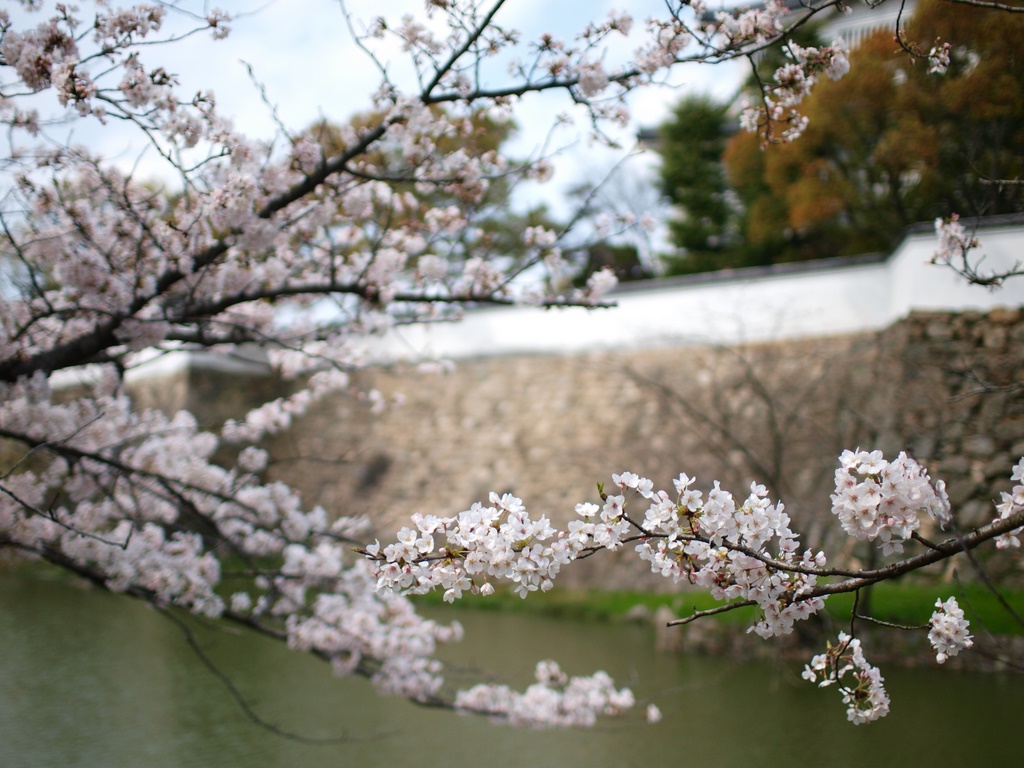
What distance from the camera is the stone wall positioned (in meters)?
5.45

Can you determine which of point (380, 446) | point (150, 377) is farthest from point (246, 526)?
point (150, 377)

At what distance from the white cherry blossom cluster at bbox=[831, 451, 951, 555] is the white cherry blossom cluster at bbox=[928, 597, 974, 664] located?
25 centimetres

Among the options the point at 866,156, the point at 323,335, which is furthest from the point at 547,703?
the point at 866,156

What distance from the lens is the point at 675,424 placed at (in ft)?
24.3

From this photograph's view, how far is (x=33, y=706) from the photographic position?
379 centimetres

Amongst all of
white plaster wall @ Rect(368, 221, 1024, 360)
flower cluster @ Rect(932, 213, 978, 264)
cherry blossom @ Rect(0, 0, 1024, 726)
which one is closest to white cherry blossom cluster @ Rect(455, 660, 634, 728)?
cherry blossom @ Rect(0, 0, 1024, 726)

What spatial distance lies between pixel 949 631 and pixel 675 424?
6.08m

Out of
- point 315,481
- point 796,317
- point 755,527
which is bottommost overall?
→ point 755,527

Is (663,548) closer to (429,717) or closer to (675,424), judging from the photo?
(429,717)

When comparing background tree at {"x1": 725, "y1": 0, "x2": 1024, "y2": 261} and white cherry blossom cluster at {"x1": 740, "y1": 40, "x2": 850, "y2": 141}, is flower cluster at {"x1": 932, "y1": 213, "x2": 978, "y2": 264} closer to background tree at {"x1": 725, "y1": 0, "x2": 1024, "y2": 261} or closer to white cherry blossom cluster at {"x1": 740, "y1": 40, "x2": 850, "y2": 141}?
white cherry blossom cluster at {"x1": 740, "y1": 40, "x2": 850, "y2": 141}

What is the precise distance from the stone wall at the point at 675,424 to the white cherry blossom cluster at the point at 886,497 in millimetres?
2261

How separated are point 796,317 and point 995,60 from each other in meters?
2.65

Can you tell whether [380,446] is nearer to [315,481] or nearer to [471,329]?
[315,481]

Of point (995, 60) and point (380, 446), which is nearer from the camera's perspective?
point (995, 60)
